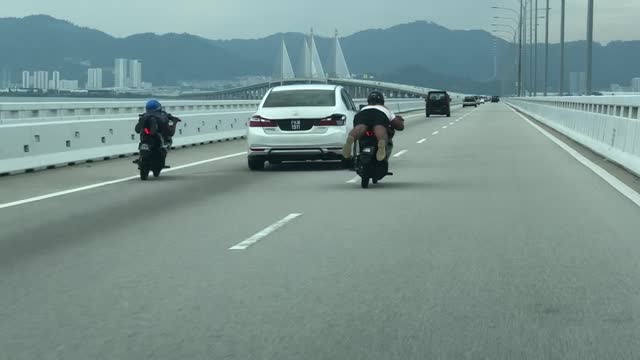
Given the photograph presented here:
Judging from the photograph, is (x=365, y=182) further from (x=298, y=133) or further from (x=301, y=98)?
(x=301, y=98)

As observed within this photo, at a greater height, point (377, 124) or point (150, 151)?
point (377, 124)

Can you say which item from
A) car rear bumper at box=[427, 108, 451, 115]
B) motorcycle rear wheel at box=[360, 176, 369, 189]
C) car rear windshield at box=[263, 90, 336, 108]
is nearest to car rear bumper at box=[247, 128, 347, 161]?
car rear windshield at box=[263, 90, 336, 108]

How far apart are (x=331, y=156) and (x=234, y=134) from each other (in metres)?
16.4

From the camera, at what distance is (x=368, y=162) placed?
1562 centimetres

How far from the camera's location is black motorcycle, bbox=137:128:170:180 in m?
17.5

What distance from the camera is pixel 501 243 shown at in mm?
9969

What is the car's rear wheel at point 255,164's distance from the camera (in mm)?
19797

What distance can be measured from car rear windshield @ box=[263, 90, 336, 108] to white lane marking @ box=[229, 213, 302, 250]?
25.6ft

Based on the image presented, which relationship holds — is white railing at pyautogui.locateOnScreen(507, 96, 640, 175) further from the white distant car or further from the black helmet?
the white distant car

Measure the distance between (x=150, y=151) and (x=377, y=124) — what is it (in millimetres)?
3966

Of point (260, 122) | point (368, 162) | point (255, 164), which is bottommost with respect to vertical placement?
point (255, 164)

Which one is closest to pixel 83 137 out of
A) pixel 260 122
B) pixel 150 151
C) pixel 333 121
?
pixel 260 122

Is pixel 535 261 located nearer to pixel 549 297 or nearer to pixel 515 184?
pixel 549 297

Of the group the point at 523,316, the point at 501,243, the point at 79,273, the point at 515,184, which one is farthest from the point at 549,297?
the point at 515,184
